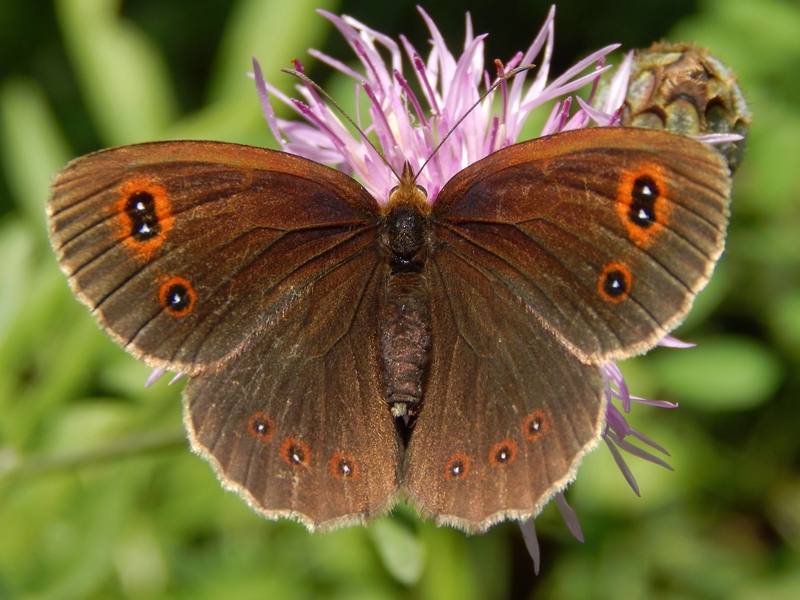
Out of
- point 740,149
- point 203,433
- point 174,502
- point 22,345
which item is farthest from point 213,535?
point 740,149

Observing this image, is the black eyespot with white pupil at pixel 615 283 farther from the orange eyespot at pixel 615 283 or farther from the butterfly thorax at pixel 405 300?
the butterfly thorax at pixel 405 300

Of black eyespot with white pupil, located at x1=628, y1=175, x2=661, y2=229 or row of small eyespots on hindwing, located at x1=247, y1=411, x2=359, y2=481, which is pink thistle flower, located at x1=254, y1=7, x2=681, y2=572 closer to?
black eyespot with white pupil, located at x1=628, y1=175, x2=661, y2=229

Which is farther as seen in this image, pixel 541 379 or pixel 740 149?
pixel 740 149

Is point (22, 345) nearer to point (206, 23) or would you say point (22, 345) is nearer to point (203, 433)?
point (203, 433)

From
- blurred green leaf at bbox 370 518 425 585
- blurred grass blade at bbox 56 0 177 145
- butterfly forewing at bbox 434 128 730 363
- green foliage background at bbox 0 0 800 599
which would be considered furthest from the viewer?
blurred grass blade at bbox 56 0 177 145

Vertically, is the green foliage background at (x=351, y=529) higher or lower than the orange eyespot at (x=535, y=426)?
lower

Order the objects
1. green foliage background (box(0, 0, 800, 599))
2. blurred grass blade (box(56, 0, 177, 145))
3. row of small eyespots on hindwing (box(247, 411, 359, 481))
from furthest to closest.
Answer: blurred grass blade (box(56, 0, 177, 145)) → green foliage background (box(0, 0, 800, 599)) → row of small eyespots on hindwing (box(247, 411, 359, 481))

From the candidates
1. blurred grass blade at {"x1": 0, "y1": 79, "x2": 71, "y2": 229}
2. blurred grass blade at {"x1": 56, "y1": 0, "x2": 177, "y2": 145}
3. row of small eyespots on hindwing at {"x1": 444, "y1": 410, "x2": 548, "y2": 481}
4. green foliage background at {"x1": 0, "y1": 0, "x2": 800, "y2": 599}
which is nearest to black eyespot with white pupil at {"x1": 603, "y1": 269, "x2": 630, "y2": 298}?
row of small eyespots on hindwing at {"x1": 444, "y1": 410, "x2": 548, "y2": 481}

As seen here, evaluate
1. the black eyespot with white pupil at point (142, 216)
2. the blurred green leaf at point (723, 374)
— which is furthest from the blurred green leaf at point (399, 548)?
the blurred green leaf at point (723, 374)
